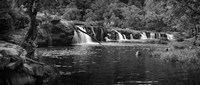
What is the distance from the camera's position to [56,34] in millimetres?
56469

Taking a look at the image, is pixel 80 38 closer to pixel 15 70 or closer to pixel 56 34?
pixel 56 34

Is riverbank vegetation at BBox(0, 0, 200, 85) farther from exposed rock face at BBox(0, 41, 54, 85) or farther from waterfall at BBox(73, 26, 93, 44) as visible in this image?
waterfall at BBox(73, 26, 93, 44)

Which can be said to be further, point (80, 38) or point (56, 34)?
point (80, 38)

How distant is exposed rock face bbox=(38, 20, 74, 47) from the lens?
53.7m

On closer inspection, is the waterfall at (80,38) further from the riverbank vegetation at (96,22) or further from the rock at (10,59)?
the rock at (10,59)

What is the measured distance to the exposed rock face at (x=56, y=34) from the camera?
53.7m

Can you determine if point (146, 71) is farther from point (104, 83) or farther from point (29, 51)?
point (29, 51)

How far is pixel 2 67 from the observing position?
1391 centimetres

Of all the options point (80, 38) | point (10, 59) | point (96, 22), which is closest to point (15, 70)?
point (10, 59)

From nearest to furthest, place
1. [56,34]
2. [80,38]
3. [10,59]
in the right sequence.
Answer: [10,59], [56,34], [80,38]

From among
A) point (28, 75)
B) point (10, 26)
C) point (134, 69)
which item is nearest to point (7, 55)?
point (28, 75)

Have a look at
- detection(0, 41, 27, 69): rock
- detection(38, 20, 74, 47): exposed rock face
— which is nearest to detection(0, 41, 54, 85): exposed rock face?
detection(0, 41, 27, 69): rock

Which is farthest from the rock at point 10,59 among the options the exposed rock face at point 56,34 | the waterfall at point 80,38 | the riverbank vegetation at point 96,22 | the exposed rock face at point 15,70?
the waterfall at point 80,38

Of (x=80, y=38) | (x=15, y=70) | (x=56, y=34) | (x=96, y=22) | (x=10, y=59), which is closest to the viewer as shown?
(x=10, y=59)
